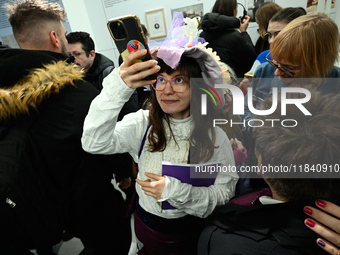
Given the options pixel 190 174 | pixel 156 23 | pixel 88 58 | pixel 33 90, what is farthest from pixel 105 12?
pixel 190 174

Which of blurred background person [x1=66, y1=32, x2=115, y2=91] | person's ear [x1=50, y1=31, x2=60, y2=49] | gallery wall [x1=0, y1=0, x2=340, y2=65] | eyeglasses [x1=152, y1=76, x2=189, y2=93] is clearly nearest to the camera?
eyeglasses [x1=152, y1=76, x2=189, y2=93]

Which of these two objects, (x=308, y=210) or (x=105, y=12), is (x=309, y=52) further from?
(x=105, y=12)

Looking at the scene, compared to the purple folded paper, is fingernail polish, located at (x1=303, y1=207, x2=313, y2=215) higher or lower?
higher

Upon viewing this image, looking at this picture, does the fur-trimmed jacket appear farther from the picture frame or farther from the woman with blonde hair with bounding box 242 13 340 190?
the picture frame

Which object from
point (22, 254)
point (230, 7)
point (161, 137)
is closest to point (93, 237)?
point (22, 254)

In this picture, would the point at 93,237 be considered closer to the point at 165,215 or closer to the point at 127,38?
the point at 165,215

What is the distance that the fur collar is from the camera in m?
0.94

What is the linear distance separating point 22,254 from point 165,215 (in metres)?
1.11

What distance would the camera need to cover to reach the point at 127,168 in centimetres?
154

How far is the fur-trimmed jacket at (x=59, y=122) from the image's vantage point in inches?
38.3

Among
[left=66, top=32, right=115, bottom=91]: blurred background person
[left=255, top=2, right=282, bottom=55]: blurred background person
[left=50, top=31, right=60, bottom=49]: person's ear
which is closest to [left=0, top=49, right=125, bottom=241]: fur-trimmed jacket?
[left=50, top=31, right=60, bottom=49]: person's ear

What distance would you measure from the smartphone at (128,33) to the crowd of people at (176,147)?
0.13ft

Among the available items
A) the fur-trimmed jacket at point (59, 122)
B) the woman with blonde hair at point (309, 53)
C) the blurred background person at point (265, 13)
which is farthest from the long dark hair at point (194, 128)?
the blurred background person at point (265, 13)

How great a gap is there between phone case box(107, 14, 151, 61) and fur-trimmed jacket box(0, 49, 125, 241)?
0.52m
